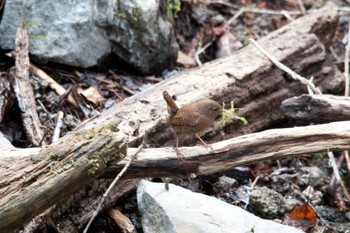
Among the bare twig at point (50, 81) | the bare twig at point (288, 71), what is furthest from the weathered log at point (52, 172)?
the bare twig at point (288, 71)

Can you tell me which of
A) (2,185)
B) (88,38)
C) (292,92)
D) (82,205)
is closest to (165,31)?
(88,38)

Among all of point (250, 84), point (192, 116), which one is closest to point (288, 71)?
point (250, 84)

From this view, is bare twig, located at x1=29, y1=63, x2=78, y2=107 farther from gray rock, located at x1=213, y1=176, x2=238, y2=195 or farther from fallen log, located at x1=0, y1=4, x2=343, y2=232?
gray rock, located at x1=213, y1=176, x2=238, y2=195

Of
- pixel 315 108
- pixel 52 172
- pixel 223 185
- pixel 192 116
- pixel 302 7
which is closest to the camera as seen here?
pixel 52 172

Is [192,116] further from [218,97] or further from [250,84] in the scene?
[250,84]

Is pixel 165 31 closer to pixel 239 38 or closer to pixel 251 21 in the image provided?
pixel 239 38
